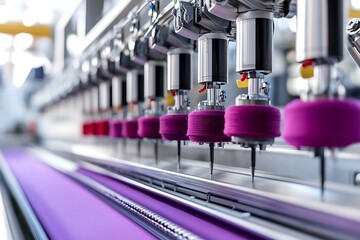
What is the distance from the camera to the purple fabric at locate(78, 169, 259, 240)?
22.0 inches

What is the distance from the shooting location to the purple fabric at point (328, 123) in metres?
0.43

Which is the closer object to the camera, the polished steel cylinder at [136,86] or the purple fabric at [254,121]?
the purple fabric at [254,121]

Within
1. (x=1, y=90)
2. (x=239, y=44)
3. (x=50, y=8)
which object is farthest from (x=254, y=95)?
(x=1, y=90)

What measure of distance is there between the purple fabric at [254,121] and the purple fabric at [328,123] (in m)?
0.10

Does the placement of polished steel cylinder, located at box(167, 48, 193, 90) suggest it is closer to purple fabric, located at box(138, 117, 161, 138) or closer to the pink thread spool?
purple fabric, located at box(138, 117, 161, 138)

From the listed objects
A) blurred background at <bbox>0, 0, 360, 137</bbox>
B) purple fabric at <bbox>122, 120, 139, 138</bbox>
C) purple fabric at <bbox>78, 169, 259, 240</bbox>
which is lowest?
purple fabric at <bbox>78, 169, 259, 240</bbox>

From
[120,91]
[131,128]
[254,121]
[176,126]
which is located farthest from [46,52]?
[254,121]

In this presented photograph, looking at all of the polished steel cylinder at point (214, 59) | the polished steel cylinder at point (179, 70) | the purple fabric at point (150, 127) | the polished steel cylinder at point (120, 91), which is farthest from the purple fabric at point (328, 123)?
the polished steel cylinder at point (120, 91)

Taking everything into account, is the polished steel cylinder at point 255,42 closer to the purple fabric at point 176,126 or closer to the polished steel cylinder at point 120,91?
the purple fabric at point 176,126

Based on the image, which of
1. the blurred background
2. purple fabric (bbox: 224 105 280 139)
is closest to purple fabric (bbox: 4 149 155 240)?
purple fabric (bbox: 224 105 280 139)

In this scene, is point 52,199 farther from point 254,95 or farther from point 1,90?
point 1,90

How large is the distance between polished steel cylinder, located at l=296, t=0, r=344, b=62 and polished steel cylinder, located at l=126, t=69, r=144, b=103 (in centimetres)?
80

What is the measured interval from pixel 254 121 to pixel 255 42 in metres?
0.12

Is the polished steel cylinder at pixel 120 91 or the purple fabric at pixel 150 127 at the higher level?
the polished steel cylinder at pixel 120 91
